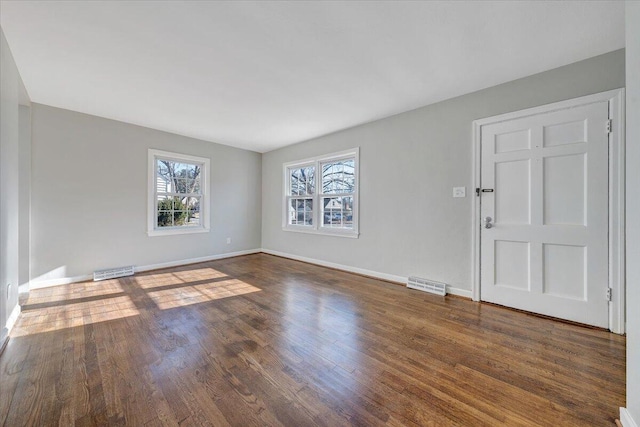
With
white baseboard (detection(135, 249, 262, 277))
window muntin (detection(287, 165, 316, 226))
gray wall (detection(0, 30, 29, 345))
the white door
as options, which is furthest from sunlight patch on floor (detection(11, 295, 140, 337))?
the white door

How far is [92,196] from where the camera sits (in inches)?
144

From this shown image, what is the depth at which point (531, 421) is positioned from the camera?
1224mm

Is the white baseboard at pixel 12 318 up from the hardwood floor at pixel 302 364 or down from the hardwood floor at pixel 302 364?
up

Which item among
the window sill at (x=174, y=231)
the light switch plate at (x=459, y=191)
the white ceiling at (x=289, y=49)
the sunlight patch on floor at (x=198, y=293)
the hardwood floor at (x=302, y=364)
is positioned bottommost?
the hardwood floor at (x=302, y=364)

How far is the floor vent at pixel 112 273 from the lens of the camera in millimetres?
3566

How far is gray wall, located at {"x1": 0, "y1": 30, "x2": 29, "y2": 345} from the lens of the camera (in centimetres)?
193

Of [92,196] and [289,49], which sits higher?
[289,49]

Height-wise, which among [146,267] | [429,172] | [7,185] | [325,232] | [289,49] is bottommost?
[146,267]

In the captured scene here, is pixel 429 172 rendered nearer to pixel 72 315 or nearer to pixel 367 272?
pixel 367 272

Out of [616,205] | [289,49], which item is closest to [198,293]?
[289,49]

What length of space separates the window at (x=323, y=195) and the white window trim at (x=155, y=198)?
5.32 ft

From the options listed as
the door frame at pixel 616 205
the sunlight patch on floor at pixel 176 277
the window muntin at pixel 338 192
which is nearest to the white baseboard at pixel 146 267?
the sunlight patch on floor at pixel 176 277

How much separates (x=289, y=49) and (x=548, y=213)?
9.68 ft

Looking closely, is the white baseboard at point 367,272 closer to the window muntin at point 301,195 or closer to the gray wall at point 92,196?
the window muntin at point 301,195
